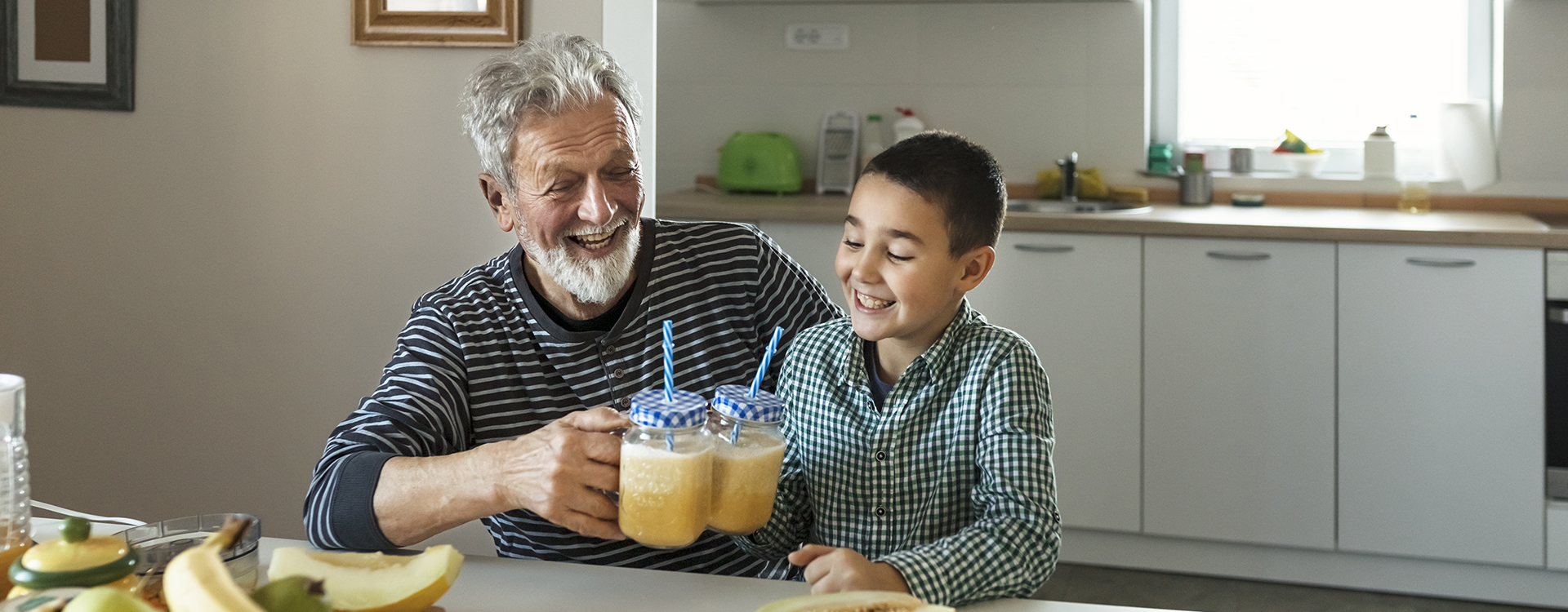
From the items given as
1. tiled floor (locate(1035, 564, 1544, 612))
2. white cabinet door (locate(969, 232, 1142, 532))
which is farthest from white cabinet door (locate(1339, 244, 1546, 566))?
white cabinet door (locate(969, 232, 1142, 532))

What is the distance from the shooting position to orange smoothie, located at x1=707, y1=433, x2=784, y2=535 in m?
1.11

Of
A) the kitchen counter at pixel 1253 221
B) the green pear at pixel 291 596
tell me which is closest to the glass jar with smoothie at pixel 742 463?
the green pear at pixel 291 596

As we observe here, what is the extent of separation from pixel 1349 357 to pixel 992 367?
2048 mm

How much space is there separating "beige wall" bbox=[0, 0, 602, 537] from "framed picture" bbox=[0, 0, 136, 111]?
0.09ft

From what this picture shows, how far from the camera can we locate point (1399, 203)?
11.3ft

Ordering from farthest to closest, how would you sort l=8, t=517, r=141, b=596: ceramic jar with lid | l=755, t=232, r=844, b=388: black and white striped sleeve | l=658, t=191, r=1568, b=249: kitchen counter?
l=658, t=191, r=1568, b=249: kitchen counter → l=755, t=232, r=844, b=388: black and white striped sleeve → l=8, t=517, r=141, b=596: ceramic jar with lid

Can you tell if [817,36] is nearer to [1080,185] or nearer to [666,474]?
[1080,185]

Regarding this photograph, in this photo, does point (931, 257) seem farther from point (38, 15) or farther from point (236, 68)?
point (38, 15)

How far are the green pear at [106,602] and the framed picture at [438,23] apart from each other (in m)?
1.47

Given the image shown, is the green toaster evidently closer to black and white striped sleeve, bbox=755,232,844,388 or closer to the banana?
black and white striped sleeve, bbox=755,232,844,388

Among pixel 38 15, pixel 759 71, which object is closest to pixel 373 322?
pixel 38 15

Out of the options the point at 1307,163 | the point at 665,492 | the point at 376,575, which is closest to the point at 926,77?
the point at 1307,163

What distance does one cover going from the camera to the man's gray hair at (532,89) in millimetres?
1490

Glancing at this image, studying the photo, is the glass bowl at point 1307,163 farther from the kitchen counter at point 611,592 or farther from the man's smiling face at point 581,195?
the kitchen counter at point 611,592
